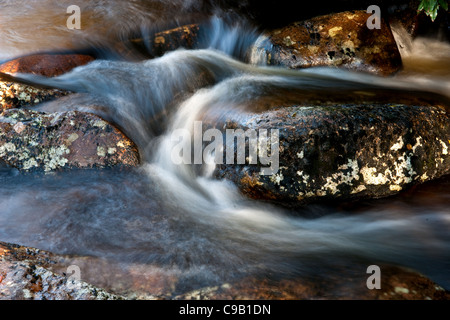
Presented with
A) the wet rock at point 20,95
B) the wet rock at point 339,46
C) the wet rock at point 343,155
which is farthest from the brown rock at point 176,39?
the wet rock at point 343,155

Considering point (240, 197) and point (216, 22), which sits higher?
point (216, 22)

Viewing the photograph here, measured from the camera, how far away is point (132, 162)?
4.10 metres

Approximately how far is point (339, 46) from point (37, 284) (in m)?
5.65

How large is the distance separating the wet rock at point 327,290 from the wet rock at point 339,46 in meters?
4.36

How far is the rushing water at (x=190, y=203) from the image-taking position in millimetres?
2742

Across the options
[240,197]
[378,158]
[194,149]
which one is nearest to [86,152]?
[194,149]

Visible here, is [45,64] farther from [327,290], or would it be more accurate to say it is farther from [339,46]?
[327,290]

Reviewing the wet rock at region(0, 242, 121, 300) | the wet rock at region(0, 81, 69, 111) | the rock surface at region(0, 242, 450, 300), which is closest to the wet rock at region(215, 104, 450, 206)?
the rock surface at region(0, 242, 450, 300)

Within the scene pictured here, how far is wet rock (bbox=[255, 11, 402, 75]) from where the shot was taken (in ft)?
19.4

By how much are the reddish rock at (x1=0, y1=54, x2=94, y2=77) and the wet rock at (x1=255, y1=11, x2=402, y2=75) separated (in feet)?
10.8

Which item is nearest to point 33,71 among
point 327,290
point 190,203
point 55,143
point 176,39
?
point 55,143

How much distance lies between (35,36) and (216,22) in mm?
3347

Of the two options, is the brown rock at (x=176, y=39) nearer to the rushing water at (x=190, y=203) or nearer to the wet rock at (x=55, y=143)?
the rushing water at (x=190, y=203)
